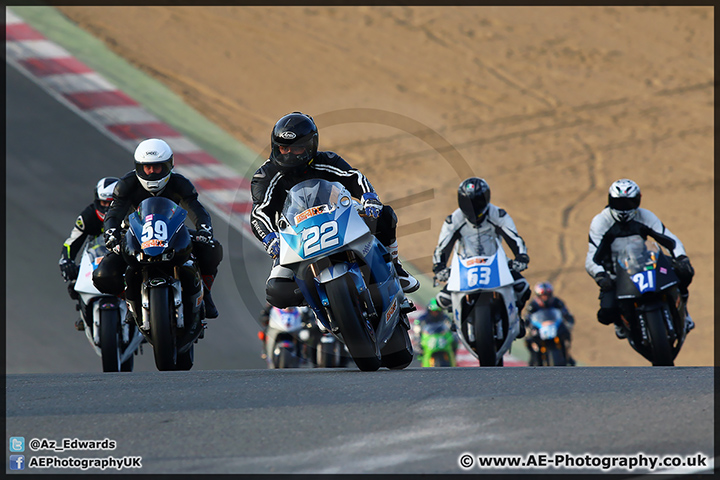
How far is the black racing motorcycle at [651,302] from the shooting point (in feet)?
34.3

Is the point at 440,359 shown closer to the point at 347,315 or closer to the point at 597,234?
the point at 597,234

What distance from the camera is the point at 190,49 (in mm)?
28109

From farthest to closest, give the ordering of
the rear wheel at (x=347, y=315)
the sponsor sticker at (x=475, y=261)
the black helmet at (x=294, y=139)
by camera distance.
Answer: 1. the sponsor sticker at (x=475, y=261)
2. the black helmet at (x=294, y=139)
3. the rear wheel at (x=347, y=315)

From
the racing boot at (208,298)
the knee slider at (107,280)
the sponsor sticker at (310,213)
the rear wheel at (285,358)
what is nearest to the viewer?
the sponsor sticker at (310,213)

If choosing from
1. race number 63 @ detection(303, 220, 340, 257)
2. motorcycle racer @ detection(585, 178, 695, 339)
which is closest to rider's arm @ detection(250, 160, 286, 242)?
race number 63 @ detection(303, 220, 340, 257)

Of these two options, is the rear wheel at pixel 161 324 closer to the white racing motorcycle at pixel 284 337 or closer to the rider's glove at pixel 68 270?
the rider's glove at pixel 68 270

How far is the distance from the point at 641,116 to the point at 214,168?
434 inches

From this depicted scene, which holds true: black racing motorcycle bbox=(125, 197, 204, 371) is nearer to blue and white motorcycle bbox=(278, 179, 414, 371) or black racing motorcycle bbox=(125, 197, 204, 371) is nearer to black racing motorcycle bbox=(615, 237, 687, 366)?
blue and white motorcycle bbox=(278, 179, 414, 371)

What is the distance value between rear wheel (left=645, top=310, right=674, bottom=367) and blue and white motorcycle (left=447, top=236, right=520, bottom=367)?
131 cm

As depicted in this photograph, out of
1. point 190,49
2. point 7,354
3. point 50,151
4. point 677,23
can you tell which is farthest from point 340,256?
point 677,23

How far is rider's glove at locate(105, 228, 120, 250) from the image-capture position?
8.80 m

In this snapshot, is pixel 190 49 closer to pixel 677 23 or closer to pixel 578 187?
pixel 578 187

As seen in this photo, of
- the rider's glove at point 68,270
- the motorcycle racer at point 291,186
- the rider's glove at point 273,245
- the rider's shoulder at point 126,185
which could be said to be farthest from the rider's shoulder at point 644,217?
the rider's glove at point 68,270

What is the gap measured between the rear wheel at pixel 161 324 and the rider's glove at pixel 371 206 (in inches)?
76.1
